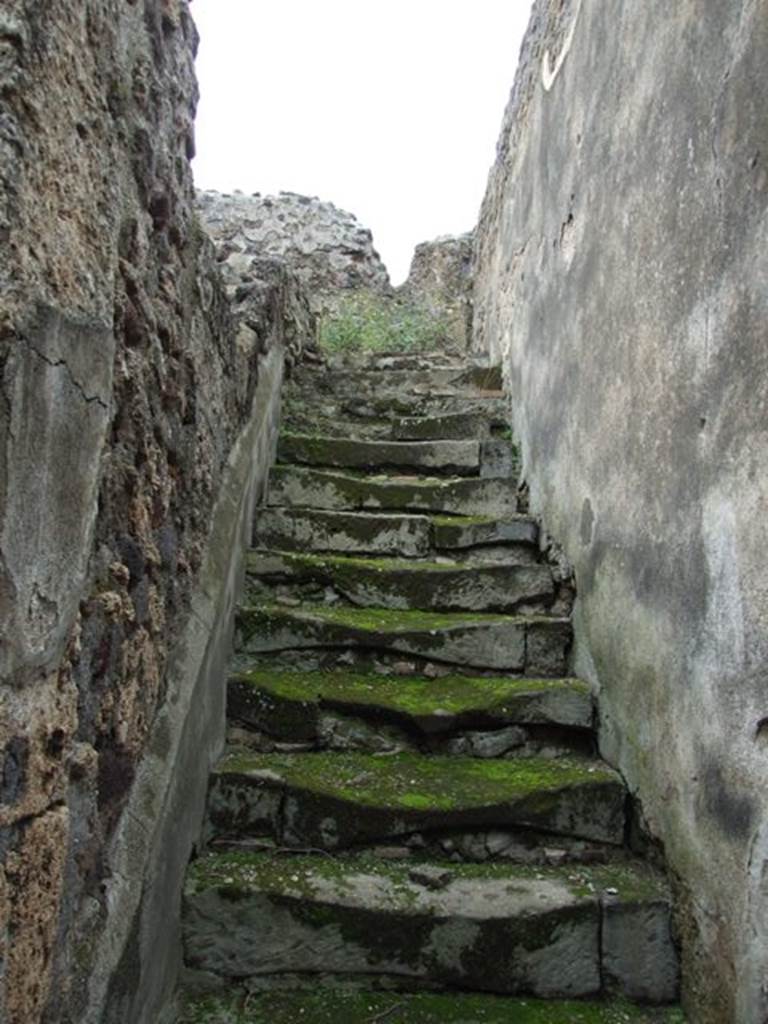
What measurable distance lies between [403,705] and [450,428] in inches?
77.7

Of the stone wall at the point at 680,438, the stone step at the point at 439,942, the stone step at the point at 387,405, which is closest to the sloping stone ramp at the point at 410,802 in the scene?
the stone step at the point at 439,942

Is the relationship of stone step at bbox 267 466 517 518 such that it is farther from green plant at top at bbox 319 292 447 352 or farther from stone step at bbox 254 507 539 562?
green plant at top at bbox 319 292 447 352

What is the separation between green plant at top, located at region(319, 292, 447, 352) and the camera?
20.3ft

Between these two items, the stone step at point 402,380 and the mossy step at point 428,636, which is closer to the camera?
the mossy step at point 428,636

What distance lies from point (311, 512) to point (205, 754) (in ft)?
4.47

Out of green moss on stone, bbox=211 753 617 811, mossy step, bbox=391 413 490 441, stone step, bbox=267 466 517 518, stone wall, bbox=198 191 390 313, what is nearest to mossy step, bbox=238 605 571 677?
green moss on stone, bbox=211 753 617 811

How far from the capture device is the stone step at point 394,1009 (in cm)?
167

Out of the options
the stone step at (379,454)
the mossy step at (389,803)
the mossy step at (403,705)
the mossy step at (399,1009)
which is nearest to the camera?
the mossy step at (399,1009)

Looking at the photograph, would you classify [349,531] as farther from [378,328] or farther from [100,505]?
[378,328]

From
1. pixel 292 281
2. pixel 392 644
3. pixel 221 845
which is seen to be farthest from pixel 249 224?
pixel 221 845

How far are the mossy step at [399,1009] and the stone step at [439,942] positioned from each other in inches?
1.1

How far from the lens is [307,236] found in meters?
8.70

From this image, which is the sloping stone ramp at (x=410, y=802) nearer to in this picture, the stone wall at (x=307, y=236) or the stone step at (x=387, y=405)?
the stone step at (x=387, y=405)

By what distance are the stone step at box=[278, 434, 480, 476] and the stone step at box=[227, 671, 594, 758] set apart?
4.93 feet
